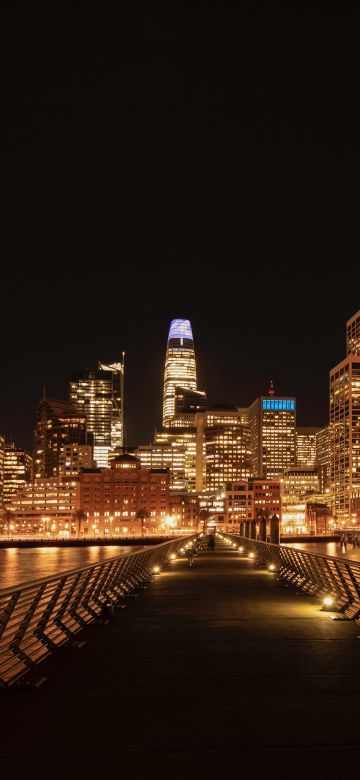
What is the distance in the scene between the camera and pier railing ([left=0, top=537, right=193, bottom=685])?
1059cm

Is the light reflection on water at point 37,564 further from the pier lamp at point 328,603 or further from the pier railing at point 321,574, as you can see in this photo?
the pier lamp at point 328,603

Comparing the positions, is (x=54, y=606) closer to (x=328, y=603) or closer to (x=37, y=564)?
(x=328, y=603)

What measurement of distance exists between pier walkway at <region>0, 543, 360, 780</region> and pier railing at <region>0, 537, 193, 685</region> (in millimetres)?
377

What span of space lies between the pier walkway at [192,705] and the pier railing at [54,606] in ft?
1.24

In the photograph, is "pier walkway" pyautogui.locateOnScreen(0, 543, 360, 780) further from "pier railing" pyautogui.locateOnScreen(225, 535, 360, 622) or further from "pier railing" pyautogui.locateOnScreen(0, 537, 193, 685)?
"pier railing" pyautogui.locateOnScreen(225, 535, 360, 622)

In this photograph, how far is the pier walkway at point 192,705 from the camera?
23.2 ft

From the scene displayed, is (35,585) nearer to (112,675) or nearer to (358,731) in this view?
(112,675)

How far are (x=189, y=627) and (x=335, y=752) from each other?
9.47m

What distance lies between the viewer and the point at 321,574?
23.1 metres

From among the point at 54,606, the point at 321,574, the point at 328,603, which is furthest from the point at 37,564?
the point at 54,606

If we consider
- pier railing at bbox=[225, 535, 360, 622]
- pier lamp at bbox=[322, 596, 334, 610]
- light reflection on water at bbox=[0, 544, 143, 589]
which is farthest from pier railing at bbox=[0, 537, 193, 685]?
light reflection on water at bbox=[0, 544, 143, 589]

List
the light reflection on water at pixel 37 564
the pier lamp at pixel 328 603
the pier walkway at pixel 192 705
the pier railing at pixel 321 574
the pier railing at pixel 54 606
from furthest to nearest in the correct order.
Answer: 1. the light reflection on water at pixel 37 564
2. the pier lamp at pixel 328 603
3. the pier railing at pixel 321 574
4. the pier railing at pixel 54 606
5. the pier walkway at pixel 192 705

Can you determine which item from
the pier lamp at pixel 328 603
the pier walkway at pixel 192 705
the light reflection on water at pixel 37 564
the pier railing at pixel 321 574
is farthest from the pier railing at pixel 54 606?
the light reflection on water at pixel 37 564

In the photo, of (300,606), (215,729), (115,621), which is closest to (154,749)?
(215,729)
